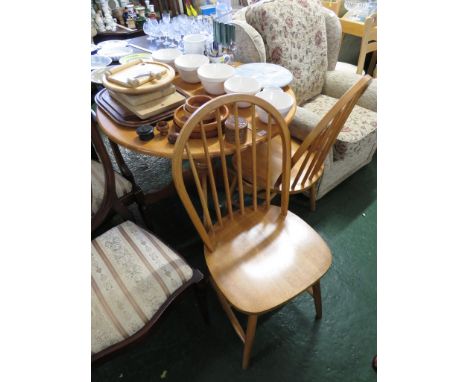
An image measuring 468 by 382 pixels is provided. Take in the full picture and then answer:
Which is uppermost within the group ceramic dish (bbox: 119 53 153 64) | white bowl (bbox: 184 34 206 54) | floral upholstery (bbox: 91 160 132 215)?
white bowl (bbox: 184 34 206 54)

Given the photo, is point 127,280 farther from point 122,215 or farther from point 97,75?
point 97,75

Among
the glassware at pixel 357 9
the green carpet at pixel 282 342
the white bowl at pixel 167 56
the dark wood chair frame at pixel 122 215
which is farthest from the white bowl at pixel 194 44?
the glassware at pixel 357 9

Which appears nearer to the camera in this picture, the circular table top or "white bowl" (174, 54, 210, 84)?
the circular table top

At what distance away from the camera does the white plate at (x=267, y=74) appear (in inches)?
55.4

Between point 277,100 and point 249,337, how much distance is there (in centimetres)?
100

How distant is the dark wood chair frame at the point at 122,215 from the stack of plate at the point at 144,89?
0.16 meters

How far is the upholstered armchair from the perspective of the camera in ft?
5.52

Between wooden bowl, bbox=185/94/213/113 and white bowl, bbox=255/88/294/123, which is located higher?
wooden bowl, bbox=185/94/213/113

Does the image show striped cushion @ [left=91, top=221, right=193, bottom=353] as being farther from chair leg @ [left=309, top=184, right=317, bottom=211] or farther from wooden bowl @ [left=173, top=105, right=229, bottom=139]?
chair leg @ [left=309, top=184, right=317, bottom=211]

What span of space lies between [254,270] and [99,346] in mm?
529

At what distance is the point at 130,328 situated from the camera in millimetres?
871

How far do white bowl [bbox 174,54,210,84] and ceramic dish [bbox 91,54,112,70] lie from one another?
1.52 feet

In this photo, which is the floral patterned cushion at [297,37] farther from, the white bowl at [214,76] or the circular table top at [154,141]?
the circular table top at [154,141]

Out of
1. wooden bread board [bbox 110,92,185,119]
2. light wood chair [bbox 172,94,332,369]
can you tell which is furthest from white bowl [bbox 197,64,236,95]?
→ light wood chair [bbox 172,94,332,369]
